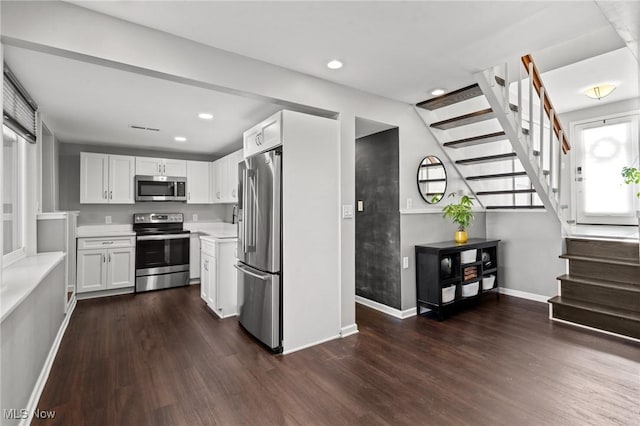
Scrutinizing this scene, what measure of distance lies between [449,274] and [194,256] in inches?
154

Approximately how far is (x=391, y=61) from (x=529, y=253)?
317 cm

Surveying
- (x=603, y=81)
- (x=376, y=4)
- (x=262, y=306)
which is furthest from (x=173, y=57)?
(x=603, y=81)

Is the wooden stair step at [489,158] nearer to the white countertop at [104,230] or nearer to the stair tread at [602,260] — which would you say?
the stair tread at [602,260]

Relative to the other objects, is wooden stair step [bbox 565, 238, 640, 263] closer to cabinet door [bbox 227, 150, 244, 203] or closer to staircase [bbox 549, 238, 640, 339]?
staircase [bbox 549, 238, 640, 339]

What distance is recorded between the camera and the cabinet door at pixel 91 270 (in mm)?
4320

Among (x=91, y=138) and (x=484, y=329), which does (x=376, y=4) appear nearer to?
(x=484, y=329)

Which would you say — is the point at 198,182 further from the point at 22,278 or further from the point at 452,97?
the point at 452,97

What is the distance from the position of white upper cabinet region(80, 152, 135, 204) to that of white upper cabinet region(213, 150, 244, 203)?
1.28 meters

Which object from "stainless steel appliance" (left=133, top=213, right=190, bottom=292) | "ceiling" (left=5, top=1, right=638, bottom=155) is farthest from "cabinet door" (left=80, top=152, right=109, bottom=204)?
"ceiling" (left=5, top=1, right=638, bottom=155)

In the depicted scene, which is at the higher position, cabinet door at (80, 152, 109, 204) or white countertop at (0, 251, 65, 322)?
cabinet door at (80, 152, 109, 204)

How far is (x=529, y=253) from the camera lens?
13.5 ft

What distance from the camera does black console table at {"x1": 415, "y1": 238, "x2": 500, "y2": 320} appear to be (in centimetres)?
341

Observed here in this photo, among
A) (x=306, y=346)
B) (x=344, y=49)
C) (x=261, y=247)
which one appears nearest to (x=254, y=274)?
(x=261, y=247)

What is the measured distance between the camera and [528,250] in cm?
412
